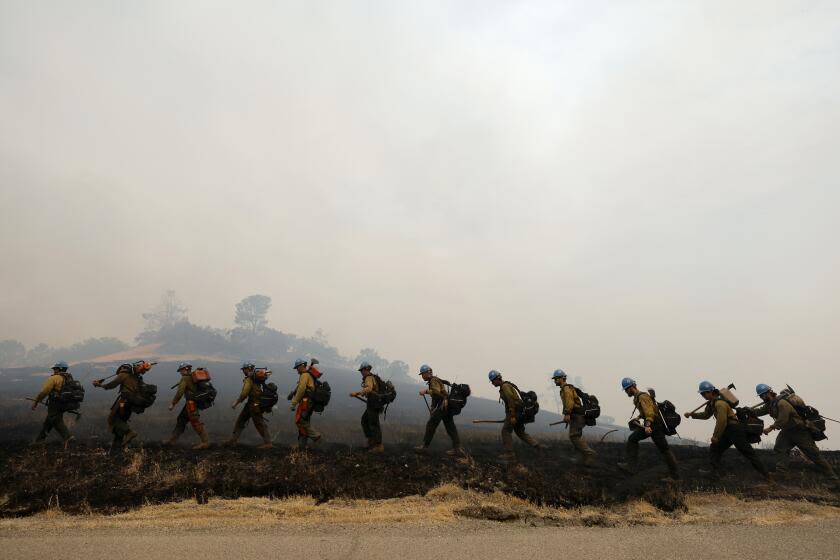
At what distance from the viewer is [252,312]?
140 meters

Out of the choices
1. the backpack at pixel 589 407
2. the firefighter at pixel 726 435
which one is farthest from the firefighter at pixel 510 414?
the firefighter at pixel 726 435

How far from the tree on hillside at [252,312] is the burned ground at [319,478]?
13684cm

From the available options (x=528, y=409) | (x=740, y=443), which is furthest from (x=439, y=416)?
(x=740, y=443)

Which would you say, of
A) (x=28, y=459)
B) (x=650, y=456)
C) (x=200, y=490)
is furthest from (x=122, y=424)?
A: (x=650, y=456)

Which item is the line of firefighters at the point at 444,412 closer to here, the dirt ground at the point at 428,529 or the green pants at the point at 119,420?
the green pants at the point at 119,420

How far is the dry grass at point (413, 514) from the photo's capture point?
641 cm

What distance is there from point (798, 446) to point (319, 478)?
11340 millimetres

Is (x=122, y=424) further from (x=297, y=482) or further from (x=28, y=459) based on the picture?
(x=297, y=482)

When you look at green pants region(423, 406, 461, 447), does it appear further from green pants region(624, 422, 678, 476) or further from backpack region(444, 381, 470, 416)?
green pants region(624, 422, 678, 476)

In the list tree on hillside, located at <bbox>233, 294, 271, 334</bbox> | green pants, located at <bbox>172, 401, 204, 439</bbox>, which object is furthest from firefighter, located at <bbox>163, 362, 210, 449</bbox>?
tree on hillside, located at <bbox>233, 294, 271, 334</bbox>

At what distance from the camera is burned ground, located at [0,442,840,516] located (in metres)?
7.59

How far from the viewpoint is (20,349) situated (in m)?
150

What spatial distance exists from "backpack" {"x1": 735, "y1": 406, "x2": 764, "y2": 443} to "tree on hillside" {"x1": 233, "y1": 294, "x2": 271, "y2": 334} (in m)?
142

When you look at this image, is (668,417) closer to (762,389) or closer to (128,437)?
(762,389)
